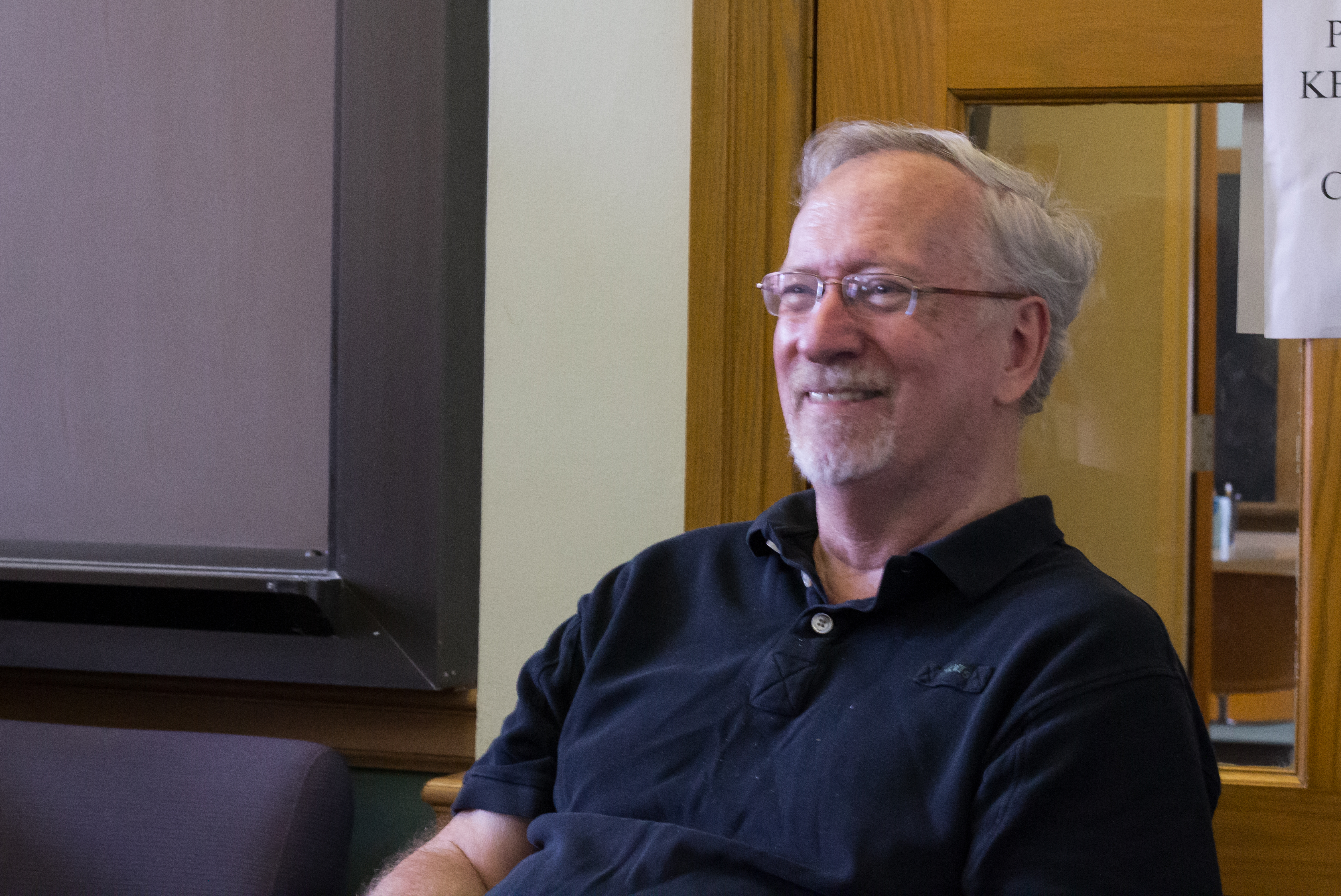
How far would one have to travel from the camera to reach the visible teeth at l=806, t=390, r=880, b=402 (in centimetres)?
102

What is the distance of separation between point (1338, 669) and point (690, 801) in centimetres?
73

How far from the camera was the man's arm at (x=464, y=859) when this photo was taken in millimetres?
1015

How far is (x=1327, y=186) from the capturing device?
1173 millimetres

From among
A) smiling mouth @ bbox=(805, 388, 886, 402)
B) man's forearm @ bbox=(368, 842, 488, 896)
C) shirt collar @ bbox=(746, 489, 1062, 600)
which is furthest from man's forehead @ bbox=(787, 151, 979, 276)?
man's forearm @ bbox=(368, 842, 488, 896)

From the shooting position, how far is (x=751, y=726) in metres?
0.96

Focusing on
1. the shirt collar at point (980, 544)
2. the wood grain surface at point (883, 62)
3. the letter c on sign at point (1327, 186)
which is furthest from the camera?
the wood grain surface at point (883, 62)

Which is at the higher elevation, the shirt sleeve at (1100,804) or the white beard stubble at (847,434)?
the white beard stubble at (847,434)

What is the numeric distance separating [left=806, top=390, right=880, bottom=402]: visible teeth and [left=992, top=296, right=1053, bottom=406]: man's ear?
0.41 ft

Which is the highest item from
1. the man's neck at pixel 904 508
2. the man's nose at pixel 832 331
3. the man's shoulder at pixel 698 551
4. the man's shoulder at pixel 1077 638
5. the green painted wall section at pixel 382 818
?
the man's nose at pixel 832 331

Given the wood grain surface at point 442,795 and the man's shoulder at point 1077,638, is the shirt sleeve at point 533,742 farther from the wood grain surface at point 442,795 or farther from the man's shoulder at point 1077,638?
the man's shoulder at point 1077,638

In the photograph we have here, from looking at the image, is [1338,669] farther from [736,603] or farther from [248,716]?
[248,716]

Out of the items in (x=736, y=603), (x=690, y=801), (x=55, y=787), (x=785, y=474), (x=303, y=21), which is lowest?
(x=55, y=787)

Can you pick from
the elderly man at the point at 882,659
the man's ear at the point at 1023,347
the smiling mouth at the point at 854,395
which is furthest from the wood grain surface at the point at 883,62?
the smiling mouth at the point at 854,395

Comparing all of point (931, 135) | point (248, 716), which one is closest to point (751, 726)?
point (931, 135)
